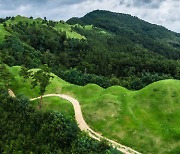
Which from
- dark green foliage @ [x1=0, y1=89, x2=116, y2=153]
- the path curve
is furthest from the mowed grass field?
dark green foliage @ [x1=0, y1=89, x2=116, y2=153]

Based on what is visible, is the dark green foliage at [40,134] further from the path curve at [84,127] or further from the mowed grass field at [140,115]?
the mowed grass field at [140,115]

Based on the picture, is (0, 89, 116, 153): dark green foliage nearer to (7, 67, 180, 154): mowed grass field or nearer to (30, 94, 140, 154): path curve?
(30, 94, 140, 154): path curve

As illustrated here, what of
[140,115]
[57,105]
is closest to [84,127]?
[57,105]

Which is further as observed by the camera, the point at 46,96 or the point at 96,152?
the point at 46,96

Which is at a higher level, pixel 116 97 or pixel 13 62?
pixel 13 62

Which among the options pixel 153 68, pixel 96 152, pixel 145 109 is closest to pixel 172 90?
pixel 145 109

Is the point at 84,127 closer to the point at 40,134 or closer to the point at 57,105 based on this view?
the point at 40,134

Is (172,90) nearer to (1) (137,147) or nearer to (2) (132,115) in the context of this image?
(2) (132,115)
